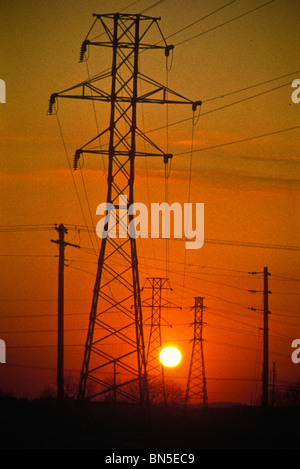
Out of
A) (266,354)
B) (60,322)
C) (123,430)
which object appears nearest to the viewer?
(123,430)

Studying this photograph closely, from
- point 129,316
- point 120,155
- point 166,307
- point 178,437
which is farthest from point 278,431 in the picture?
point 166,307

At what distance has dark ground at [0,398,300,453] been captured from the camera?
30.4 m

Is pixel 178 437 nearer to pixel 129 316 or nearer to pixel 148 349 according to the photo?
pixel 129 316

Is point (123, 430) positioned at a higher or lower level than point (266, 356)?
lower

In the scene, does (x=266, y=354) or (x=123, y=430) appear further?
(x=266, y=354)

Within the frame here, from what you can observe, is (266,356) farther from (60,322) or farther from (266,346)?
(60,322)

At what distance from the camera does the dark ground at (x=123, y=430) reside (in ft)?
99.9

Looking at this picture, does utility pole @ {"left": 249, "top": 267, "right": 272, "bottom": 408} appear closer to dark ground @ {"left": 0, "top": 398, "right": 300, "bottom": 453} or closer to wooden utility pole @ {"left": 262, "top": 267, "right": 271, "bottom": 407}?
wooden utility pole @ {"left": 262, "top": 267, "right": 271, "bottom": 407}

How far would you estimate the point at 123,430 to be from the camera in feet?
116

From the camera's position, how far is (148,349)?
216 feet

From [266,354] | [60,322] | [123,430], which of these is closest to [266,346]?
[266,354]

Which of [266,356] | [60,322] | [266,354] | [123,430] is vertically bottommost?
[123,430]
